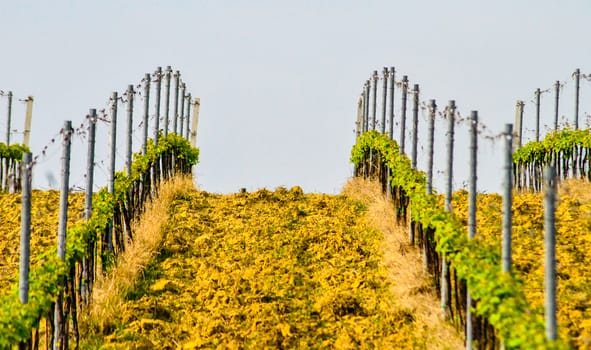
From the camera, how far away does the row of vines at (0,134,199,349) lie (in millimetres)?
8562

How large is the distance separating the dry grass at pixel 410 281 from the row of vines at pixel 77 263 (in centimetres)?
358

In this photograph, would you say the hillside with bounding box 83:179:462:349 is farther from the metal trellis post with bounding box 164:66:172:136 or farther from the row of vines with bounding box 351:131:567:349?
the metal trellis post with bounding box 164:66:172:136

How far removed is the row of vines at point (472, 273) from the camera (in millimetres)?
7703

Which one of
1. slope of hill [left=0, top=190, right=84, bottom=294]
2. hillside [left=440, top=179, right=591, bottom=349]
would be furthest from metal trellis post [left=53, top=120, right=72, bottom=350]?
hillside [left=440, top=179, right=591, bottom=349]

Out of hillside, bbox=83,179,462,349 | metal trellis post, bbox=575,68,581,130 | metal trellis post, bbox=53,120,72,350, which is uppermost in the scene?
metal trellis post, bbox=575,68,581,130

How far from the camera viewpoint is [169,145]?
61.0 ft

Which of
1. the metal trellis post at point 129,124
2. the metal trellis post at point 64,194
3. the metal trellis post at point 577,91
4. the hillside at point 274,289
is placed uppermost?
the metal trellis post at point 577,91

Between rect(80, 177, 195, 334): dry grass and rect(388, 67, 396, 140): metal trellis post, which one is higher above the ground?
rect(388, 67, 396, 140): metal trellis post

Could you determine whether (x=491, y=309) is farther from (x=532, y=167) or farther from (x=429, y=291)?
(x=532, y=167)

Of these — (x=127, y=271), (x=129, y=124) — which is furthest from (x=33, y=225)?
(x=127, y=271)

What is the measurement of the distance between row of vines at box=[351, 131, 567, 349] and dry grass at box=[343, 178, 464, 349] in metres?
0.19

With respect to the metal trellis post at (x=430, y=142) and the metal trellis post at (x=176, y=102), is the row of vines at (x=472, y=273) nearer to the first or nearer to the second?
the metal trellis post at (x=430, y=142)

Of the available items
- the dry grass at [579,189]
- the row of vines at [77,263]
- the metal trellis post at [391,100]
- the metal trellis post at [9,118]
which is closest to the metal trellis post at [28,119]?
the metal trellis post at [9,118]

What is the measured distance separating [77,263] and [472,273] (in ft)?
16.5
